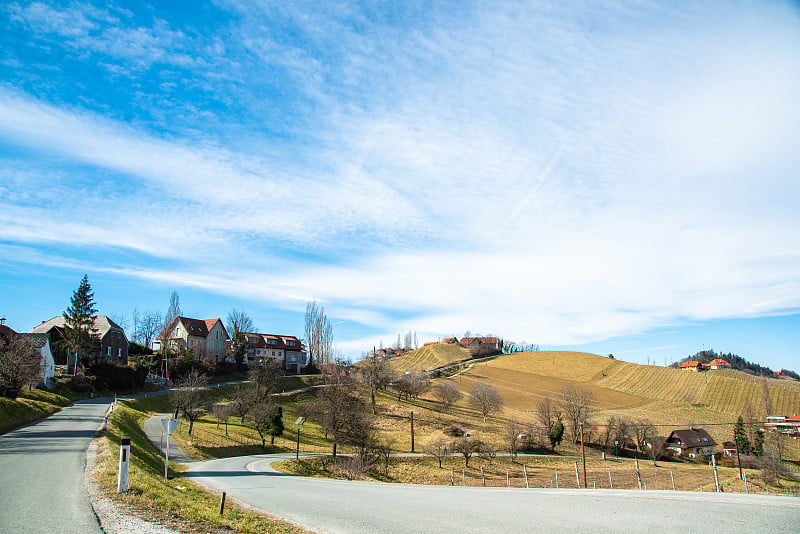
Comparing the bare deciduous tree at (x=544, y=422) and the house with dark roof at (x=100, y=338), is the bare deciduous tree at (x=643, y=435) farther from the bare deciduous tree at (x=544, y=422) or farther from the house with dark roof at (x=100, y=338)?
the house with dark roof at (x=100, y=338)

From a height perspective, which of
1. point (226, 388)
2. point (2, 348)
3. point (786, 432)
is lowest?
point (786, 432)

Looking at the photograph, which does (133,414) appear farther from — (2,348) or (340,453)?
(340,453)

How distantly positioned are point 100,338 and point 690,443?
84.7 m

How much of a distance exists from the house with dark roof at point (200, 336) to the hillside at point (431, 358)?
1709 inches

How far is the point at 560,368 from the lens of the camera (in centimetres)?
11419

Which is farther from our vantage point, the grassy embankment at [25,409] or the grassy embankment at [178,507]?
the grassy embankment at [25,409]

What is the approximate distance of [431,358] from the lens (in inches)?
5167

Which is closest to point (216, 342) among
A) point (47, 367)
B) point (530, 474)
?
point (47, 367)

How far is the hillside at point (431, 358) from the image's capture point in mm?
121312

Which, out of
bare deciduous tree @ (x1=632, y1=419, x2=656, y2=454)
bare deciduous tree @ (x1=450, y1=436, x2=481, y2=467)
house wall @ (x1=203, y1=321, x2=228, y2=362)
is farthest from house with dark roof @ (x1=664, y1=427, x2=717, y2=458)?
house wall @ (x1=203, y1=321, x2=228, y2=362)

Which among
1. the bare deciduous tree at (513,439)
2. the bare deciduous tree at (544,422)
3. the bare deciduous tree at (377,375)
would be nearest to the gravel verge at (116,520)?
the bare deciduous tree at (513,439)

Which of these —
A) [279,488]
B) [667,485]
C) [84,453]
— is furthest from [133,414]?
[667,485]

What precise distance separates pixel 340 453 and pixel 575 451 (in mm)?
30563

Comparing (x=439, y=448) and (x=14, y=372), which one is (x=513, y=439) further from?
(x=14, y=372)
